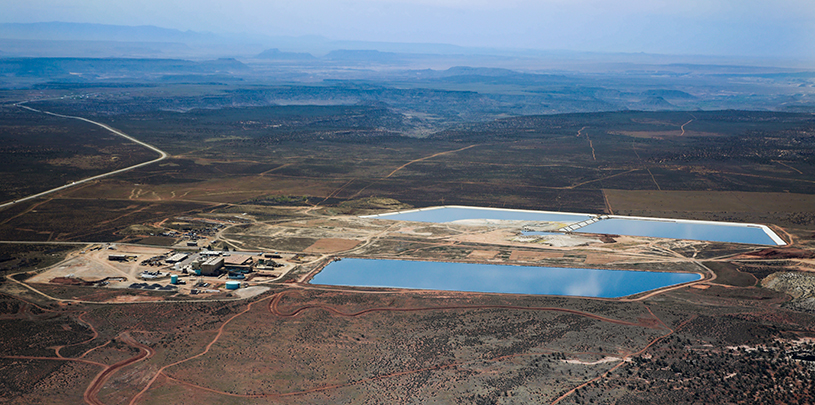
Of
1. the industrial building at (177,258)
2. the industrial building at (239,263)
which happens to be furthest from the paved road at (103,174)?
the industrial building at (239,263)

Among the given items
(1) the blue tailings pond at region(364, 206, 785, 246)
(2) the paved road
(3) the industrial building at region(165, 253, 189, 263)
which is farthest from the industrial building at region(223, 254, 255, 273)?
(2) the paved road

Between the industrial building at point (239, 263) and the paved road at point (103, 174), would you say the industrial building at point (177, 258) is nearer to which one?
the industrial building at point (239, 263)

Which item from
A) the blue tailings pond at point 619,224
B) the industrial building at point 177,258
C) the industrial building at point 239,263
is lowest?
the industrial building at point 177,258

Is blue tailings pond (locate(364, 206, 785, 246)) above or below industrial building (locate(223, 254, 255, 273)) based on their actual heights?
above

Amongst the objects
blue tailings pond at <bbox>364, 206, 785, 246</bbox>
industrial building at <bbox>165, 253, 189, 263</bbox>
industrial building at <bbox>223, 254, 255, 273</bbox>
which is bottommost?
industrial building at <bbox>165, 253, 189, 263</bbox>

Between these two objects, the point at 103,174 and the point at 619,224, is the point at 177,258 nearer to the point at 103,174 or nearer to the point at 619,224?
the point at 619,224

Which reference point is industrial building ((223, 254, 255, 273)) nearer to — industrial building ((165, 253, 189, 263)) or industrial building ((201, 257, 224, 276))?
industrial building ((201, 257, 224, 276))

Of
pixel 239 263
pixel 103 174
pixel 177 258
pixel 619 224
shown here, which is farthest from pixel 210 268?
pixel 103 174

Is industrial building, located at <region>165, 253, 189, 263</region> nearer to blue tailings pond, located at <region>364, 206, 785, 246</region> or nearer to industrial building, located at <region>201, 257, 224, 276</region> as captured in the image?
industrial building, located at <region>201, 257, 224, 276</region>

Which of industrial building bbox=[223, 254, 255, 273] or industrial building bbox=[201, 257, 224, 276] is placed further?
industrial building bbox=[223, 254, 255, 273]

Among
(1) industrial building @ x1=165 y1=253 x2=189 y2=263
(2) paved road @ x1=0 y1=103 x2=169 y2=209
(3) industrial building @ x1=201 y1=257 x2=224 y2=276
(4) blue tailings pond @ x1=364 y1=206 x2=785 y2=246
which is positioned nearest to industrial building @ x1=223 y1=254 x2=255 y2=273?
(3) industrial building @ x1=201 y1=257 x2=224 y2=276
